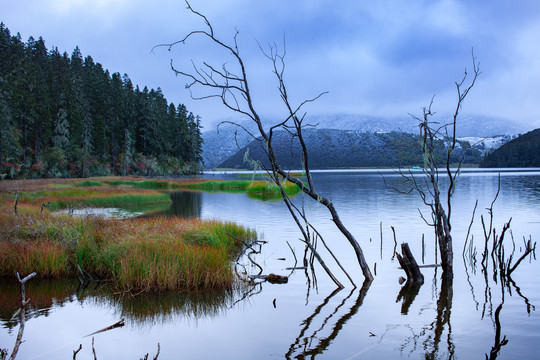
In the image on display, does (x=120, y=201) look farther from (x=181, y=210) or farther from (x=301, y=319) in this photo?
(x=301, y=319)

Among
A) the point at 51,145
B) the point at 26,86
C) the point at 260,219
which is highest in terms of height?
the point at 26,86

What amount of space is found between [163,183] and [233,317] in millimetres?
60368

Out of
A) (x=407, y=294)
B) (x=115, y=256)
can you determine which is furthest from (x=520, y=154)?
(x=115, y=256)

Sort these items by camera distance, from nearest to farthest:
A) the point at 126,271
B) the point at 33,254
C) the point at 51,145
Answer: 1. the point at 126,271
2. the point at 33,254
3. the point at 51,145

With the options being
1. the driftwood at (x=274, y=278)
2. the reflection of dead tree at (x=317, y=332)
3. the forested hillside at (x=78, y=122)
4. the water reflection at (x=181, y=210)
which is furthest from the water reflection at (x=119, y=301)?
the forested hillside at (x=78, y=122)

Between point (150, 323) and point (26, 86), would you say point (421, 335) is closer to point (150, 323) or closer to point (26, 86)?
point (150, 323)

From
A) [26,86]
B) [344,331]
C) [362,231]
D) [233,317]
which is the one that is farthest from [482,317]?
[26,86]

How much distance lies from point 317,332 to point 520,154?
18262cm

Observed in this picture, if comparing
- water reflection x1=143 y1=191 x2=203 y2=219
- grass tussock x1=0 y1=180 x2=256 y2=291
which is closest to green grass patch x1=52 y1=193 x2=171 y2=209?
water reflection x1=143 y1=191 x2=203 y2=219

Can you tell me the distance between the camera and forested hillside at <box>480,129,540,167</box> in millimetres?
158225

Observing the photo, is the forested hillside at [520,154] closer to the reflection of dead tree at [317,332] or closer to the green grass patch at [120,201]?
the green grass patch at [120,201]

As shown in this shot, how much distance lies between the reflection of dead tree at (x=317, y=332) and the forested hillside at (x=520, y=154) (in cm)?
17458

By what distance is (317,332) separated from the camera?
7.74 metres

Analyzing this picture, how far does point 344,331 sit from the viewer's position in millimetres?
7793
